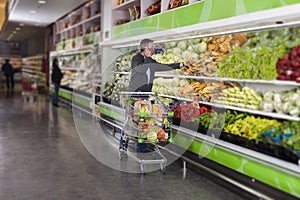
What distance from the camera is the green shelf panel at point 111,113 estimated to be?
Result: 5.63 m

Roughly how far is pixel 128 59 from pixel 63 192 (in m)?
3.19

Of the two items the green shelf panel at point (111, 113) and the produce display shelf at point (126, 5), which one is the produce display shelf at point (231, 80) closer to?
the green shelf panel at point (111, 113)

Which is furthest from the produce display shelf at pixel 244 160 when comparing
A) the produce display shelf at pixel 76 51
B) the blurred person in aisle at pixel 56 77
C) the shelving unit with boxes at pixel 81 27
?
the blurred person in aisle at pixel 56 77

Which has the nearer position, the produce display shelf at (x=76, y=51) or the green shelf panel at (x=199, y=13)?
the green shelf panel at (x=199, y=13)

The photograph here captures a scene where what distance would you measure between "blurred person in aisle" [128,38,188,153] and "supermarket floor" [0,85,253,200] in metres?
1.17

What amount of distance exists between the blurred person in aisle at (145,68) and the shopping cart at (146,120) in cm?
13

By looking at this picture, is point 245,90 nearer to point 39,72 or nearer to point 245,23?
point 245,23

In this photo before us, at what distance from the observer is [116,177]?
→ 4711 mm

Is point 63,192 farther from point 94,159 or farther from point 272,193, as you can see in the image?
point 272,193

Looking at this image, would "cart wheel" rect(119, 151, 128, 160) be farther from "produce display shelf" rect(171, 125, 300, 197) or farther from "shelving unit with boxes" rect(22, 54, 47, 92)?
"shelving unit with boxes" rect(22, 54, 47, 92)

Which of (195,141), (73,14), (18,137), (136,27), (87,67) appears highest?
(73,14)

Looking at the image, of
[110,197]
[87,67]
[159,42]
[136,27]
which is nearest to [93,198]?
[110,197]

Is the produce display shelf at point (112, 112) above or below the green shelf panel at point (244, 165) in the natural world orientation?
above

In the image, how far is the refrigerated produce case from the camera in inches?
135
